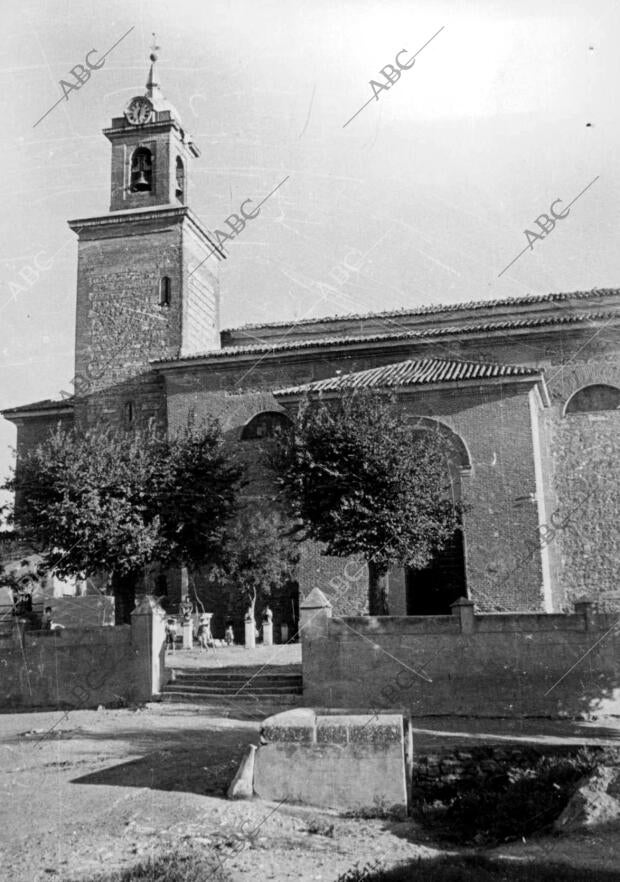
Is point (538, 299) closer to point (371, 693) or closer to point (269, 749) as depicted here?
point (371, 693)

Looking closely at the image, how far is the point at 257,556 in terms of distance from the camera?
71.9 feet

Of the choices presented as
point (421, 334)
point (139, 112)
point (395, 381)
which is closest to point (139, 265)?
point (139, 112)

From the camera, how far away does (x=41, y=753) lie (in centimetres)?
1148

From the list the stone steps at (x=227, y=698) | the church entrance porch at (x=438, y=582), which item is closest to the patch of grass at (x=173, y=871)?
the stone steps at (x=227, y=698)

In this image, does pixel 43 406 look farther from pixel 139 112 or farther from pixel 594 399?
pixel 594 399

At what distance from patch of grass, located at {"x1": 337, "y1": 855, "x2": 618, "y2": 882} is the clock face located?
81.9 ft

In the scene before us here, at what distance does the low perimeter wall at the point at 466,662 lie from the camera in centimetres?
1394

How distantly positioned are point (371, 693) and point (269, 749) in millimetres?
6006

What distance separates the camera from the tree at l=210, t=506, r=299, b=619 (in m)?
21.8

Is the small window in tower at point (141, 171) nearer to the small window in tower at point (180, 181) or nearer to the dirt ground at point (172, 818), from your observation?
the small window in tower at point (180, 181)

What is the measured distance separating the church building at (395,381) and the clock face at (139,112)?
0.24ft

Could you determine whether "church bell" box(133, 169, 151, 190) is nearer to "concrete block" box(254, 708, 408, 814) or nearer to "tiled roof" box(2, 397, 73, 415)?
"tiled roof" box(2, 397, 73, 415)

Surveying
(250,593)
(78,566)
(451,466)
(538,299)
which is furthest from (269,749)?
(538,299)

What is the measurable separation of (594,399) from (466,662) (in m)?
11.7
